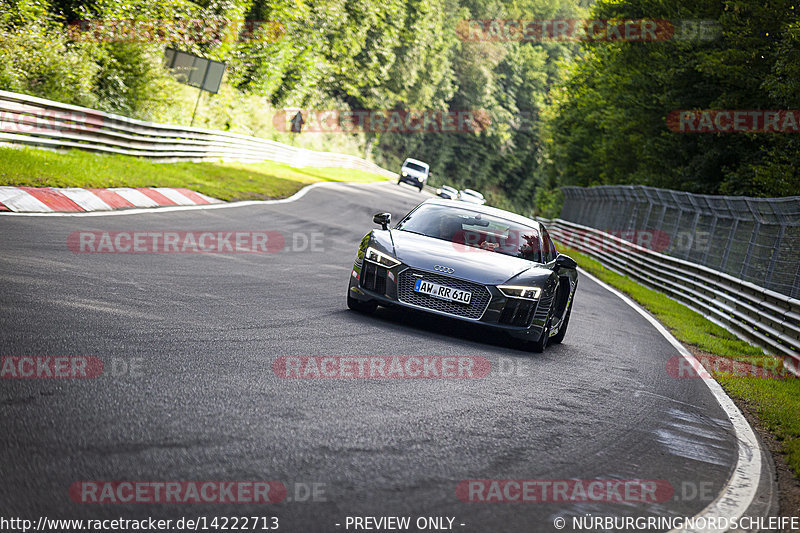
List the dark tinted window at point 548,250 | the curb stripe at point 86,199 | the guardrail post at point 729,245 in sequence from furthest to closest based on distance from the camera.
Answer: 1. the guardrail post at point 729,245
2. the curb stripe at point 86,199
3. the dark tinted window at point 548,250

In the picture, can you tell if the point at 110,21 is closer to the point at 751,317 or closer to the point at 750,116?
the point at 750,116

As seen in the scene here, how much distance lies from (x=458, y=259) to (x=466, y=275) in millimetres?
348

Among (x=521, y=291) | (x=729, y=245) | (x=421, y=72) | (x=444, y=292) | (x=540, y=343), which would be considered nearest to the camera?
(x=444, y=292)


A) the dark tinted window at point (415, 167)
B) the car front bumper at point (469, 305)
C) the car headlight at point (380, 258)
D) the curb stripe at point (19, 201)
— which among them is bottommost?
the curb stripe at point (19, 201)

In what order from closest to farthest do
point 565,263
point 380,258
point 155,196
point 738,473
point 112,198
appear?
point 738,473 < point 380,258 < point 565,263 < point 112,198 < point 155,196

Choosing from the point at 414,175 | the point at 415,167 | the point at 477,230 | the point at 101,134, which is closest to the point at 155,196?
the point at 101,134

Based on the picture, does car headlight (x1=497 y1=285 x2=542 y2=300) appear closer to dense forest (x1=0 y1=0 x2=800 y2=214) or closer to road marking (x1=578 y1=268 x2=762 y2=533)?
road marking (x1=578 y1=268 x2=762 y2=533)

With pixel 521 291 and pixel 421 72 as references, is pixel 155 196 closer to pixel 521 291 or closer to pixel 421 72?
pixel 521 291

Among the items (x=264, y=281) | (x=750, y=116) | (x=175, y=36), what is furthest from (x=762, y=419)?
(x=175, y=36)

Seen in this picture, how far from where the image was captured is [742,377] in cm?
1068

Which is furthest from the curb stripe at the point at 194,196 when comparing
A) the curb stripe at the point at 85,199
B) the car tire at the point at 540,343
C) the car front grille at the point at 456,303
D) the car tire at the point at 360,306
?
the car tire at the point at 540,343

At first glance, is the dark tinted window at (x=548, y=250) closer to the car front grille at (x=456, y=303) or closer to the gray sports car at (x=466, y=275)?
the gray sports car at (x=466, y=275)

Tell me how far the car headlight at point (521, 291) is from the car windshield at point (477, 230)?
0.87 meters

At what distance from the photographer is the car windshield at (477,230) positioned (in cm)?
1015
